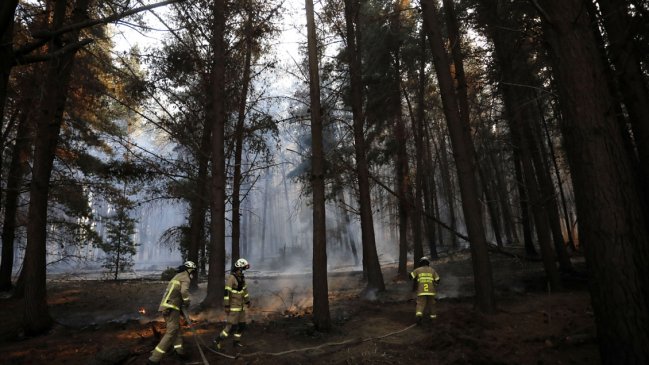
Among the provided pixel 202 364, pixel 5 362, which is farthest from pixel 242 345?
pixel 5 362

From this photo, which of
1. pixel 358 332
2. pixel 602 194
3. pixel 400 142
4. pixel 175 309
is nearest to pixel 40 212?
pixel 175 309

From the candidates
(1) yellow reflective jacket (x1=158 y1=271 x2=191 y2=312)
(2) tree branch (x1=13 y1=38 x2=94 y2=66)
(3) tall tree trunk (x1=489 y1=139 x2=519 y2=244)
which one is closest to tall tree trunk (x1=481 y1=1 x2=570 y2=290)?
(1) yellow reflective jacket (x1=158 y1=271 x2=191 y2=312)

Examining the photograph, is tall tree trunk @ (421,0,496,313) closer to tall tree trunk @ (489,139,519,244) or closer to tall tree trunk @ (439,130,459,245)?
tall tree trunk @ (489,139,519,244)

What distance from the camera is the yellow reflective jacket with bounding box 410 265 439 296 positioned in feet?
31.3

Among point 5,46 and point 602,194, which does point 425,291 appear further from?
point 5,46

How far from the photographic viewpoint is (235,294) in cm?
834

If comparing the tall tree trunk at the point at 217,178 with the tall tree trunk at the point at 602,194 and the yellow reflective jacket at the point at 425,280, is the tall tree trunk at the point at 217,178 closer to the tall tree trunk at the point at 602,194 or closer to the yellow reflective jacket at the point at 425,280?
the yellow reflective jacket at the point at 425,280

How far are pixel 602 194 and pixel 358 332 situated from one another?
5.91 meters

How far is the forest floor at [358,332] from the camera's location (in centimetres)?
661

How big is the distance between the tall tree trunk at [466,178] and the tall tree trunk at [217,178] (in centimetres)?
643

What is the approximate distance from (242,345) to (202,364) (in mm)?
1227

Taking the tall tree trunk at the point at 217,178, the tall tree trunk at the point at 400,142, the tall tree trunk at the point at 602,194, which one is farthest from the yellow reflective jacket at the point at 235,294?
the tall tree trunk at the point at 400,142

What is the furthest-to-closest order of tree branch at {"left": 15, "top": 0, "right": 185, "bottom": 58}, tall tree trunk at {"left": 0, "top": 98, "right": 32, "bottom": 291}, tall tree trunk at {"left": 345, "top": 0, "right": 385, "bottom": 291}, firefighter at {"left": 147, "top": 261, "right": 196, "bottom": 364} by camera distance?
1. tall tree trunk at {"left": 0, "top": 98, "right": 32, "bottom": 291}
2. tall tree trunk at {"left": 345, "top": 0, "right": 385, "bottom": 291}
3. firefighter at {"left": 147, "top": 261, "right": 196, "bottom": 364}
4. tree branch at {"left": 15, "top": 0, "right": 185, "bottom": 58}

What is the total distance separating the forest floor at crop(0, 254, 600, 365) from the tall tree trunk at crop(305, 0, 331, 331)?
1.71ft
